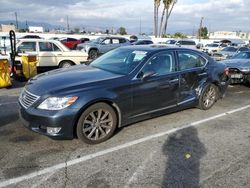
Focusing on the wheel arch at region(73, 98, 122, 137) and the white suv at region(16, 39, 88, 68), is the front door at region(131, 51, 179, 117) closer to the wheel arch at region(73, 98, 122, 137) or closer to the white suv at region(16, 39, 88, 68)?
the wheel arch at region(73, 98, 122, 137)

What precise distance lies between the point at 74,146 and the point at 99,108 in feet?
2.37

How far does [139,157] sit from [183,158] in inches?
25.5

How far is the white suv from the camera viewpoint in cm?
1045

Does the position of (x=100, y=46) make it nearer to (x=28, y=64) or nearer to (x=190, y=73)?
(x=28, y=64)

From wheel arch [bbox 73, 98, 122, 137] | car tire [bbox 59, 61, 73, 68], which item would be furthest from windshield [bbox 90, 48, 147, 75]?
car tire [bbox 59, 61, 73, 68]

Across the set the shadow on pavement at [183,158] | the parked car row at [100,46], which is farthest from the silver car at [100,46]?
the shadow on pavement at [183,158]

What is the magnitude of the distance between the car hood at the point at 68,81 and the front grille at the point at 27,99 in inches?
2.3

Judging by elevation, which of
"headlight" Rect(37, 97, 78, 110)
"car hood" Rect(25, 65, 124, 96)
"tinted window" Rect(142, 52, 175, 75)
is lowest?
"headlight" Rect(37, 97, 78, 110)

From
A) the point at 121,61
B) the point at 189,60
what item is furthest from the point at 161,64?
the point at 189,60

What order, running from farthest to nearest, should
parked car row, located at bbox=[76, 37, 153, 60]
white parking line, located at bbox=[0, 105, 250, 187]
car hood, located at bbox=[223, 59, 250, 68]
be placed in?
parked car row, located at bbox=[76, 37, 153, 60] < car hood, located at bbox=[223, 59, 250, 68] < white parking line, located at bbox=[0, 105, 250, 187]

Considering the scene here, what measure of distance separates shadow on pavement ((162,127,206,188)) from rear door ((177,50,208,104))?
0.89 m

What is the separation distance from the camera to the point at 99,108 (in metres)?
4.08

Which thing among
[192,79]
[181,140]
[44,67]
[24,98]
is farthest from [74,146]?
[44,67]

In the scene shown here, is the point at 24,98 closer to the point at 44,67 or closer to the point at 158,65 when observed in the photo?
the point at 158,65
